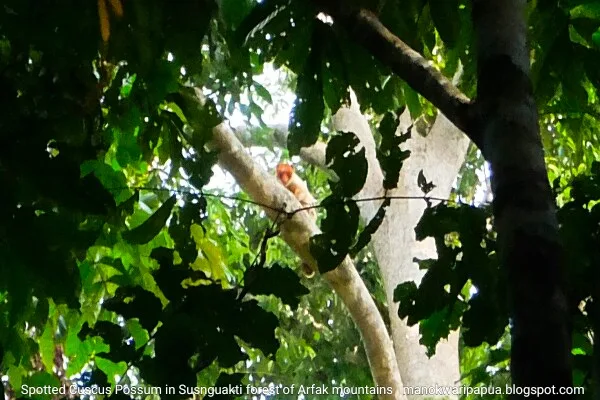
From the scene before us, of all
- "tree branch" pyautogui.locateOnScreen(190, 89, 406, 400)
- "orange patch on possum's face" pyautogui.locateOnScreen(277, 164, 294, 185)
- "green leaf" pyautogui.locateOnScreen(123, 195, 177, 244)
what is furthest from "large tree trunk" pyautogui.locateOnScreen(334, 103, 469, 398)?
"green leaf" pyautogui.locateOnScreen(123, 195, 177, 244)

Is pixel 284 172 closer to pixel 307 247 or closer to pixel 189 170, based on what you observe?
pixel 307 247

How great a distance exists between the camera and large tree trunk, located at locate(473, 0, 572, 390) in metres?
0.40

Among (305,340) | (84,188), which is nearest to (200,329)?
(84,188)

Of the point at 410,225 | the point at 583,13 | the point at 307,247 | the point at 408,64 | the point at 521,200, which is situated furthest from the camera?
the point at 410,225

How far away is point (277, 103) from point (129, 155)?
2.66 meters

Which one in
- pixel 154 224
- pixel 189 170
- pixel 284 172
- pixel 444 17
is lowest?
pixel 154 224

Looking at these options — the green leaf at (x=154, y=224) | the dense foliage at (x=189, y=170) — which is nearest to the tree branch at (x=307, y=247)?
the dense foliage at (x=189, y=170)

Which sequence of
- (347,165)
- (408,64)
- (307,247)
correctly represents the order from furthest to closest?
(307,247) → (347,165) → (408,64)

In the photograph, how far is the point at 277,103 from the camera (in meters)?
3.75

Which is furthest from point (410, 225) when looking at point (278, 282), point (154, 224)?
point (278, 282)

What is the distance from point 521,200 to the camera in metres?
0.46

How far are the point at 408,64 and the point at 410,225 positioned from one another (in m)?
2.57

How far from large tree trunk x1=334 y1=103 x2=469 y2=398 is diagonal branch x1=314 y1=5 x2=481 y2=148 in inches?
76.7

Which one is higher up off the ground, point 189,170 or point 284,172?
point 284,172
